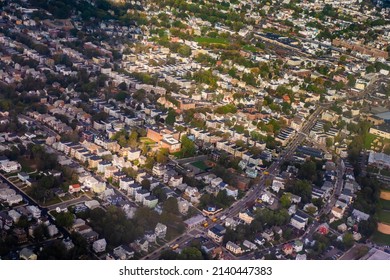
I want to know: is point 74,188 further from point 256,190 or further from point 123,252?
point 256,190

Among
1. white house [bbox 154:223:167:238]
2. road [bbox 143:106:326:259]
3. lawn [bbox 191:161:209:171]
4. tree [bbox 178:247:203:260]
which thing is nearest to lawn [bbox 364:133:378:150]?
road [bbox 143:106:326:259]

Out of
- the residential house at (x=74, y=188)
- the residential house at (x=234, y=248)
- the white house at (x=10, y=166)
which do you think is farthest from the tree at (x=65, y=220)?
the residential house at (x=234, y=248)

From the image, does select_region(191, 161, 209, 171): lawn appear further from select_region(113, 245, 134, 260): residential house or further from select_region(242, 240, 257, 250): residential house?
select_region(113, 245, 134, 260): residential house

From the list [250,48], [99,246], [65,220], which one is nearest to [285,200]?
[99,246]

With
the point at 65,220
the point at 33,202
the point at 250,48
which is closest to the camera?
the point at 65,220

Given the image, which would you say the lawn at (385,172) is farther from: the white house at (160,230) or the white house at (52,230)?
the white house at (52,230)

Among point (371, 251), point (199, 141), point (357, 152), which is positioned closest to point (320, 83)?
point (357, 152)
